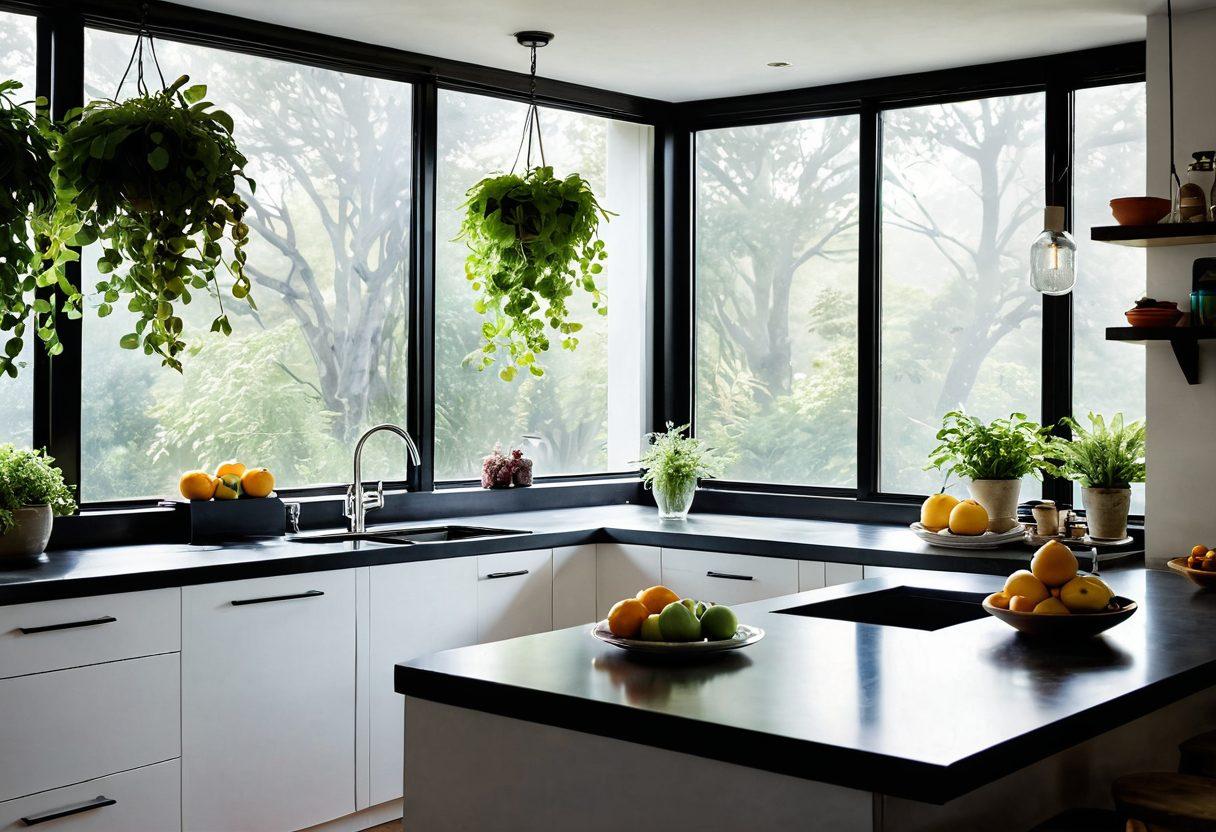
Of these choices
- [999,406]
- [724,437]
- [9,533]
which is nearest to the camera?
[9,533]

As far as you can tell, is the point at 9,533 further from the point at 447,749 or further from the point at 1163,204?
the point at 1163,204

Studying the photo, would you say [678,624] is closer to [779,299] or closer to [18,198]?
[18,198]

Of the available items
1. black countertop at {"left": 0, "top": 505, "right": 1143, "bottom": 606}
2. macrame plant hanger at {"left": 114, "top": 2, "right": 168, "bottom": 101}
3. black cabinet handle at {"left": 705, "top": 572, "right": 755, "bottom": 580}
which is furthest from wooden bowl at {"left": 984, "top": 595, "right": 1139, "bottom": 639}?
macrame plant hanger at {"left": 114, "top": 2, "right": 168, "bottom": 101}

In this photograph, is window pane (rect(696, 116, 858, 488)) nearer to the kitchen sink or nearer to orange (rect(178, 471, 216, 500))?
the kitchen sink

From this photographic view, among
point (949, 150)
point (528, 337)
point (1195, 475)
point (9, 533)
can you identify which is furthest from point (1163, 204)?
point (9, 533)

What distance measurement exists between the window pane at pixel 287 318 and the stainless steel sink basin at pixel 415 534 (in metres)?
0.30

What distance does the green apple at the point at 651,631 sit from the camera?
2.22m

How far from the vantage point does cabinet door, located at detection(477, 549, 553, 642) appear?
13.2 ft

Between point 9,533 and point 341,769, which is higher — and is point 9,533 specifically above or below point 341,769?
above

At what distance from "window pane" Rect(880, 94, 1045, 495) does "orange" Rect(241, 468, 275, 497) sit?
224 centimetres

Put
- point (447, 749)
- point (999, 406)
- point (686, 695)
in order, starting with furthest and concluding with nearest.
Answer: point (999, 406)
point (447, 749)
point (686, 695)

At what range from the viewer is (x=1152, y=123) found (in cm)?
386

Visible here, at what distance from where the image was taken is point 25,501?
3.32m

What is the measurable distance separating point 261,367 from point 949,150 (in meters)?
2.54
